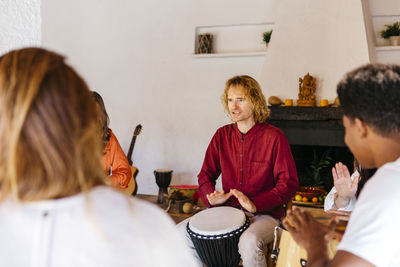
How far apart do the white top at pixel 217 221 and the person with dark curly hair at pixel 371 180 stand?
799mm

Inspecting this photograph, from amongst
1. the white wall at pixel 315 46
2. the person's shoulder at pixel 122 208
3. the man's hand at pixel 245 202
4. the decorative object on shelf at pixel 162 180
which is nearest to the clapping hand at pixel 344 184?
the man's hand at pixel 245 202

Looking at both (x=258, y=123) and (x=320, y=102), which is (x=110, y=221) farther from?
A: (x=320, y=102)

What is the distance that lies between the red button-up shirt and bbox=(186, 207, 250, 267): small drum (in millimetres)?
237

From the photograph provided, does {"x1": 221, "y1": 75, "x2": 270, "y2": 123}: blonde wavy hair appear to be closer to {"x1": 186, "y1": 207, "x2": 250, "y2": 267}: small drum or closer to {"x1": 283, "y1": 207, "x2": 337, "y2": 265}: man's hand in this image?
{"x1": 186, "y1": 207, "x2": 250, "y2": 267}: small drum

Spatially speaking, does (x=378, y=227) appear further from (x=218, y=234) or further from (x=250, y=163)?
(x=250, y=163)

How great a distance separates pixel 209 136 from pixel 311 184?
140 cm

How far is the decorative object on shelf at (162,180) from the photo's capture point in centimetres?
476

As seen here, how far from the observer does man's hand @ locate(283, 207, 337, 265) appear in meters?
1.18

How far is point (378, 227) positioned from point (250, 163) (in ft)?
5.15

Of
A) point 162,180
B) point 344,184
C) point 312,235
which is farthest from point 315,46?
point 312,235

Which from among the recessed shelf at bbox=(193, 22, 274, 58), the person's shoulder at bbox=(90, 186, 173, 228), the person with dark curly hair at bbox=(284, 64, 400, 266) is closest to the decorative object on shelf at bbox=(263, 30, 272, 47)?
the recessed shelf at bbox=(193, 22, 274, 58)

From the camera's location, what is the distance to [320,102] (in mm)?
4078

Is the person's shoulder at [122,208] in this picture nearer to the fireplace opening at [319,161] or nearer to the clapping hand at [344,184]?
the clapping hand at [344,184]

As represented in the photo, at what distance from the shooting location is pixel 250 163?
257 centimetres
